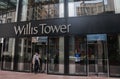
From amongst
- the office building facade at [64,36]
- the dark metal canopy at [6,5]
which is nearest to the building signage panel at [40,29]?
the office building facade at [64,36]

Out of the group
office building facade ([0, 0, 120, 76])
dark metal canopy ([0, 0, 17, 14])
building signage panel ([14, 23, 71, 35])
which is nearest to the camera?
office building facade ([0, 0, 120, 76])

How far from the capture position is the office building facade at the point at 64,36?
16.6 metres

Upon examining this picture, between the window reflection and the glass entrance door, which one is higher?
the window reflection

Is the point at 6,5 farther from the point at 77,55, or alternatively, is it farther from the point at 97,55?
the point at 97,55

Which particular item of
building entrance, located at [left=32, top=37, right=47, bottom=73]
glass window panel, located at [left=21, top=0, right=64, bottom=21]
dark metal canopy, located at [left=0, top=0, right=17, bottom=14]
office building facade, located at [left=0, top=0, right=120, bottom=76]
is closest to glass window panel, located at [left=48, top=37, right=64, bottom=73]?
office building facade, located at [left=0, top=0, right=120, bottom=76]

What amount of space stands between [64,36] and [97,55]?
323 cm

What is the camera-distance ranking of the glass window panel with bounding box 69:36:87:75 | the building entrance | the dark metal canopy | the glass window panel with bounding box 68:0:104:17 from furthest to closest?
the dark metal canopy
the building entrance
the glass window panel with bounding box 68:0:104:17
the glass window panel with bounding box 69:36:87:75

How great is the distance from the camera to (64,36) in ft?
58.0

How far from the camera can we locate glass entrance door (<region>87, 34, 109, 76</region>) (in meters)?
16.6

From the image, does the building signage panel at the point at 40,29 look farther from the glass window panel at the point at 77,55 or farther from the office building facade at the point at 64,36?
the glass window panel at the point at 77,55

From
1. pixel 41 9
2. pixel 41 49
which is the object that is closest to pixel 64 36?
pixel 41 49

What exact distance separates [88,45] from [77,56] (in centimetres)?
133

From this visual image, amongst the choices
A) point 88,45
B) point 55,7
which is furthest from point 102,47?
point 55,7

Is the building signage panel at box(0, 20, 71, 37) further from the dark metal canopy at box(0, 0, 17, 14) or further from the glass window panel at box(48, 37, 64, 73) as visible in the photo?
the dark metal canopy at box(0, 0, 17, 14)
